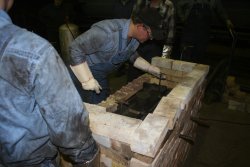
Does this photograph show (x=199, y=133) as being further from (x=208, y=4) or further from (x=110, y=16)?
(x=110, y=16)

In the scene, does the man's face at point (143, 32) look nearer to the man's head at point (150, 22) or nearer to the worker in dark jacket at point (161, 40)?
the man's head at point (150, 22)

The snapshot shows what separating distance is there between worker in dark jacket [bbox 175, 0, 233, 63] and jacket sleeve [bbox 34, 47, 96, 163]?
Answer: 423 centimetres

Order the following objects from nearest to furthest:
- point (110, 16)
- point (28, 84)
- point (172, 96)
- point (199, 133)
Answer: point (28, 84)
point (172, 96)
point (199, 133)
point (110, 16)

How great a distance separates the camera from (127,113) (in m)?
2.67

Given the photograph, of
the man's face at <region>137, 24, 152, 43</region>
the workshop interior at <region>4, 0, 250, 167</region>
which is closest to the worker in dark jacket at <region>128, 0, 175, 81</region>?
the workshop interior at <region>4, 0, 250, 167</region>

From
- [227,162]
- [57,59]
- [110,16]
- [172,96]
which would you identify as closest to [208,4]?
[227,162]

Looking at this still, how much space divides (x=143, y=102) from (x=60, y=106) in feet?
5.34

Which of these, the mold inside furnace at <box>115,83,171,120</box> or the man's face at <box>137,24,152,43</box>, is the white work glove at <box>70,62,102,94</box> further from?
the man's face at <box>137,24,152,43</box>

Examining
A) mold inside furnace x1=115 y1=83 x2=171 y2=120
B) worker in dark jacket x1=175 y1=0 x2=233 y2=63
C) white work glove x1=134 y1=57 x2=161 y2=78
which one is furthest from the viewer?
worker in dark jacket x1=175 y1=0 x2=233 y2=63

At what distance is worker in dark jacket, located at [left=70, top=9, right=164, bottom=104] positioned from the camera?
2.81 meters

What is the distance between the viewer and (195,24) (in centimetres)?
564

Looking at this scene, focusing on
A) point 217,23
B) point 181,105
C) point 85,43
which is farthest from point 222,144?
point 217,23

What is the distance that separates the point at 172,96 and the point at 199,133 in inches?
91.6

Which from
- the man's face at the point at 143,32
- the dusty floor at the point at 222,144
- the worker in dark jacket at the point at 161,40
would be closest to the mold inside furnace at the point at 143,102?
the man's face at the point at 143,32
